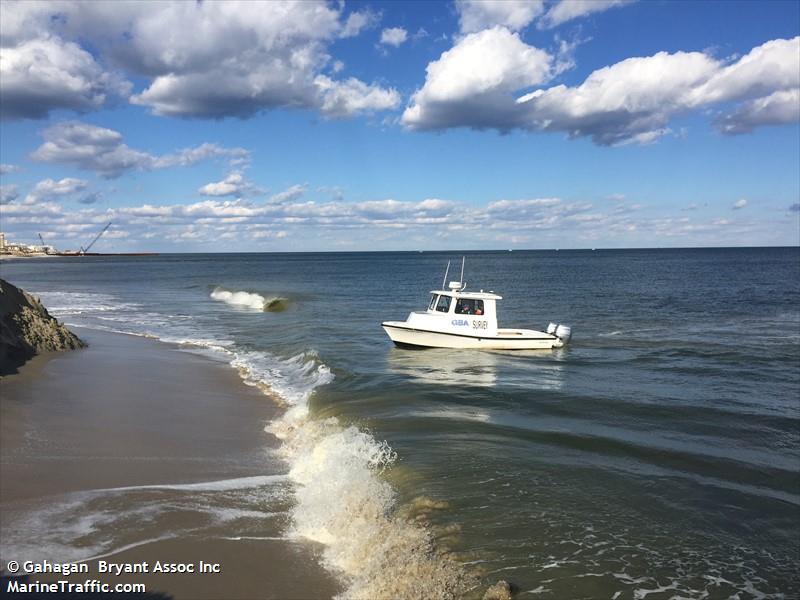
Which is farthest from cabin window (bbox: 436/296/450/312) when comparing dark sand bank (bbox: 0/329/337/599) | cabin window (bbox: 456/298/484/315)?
dark sand bank (bbox: 0/329/337/599)

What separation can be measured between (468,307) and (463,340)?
1441 mm

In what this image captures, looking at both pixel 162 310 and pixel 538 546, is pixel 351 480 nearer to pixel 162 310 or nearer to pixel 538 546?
pixel 538 546

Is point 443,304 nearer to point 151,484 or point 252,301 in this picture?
point 151,484

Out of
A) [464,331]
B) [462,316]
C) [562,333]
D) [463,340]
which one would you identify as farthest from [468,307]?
[562,333]

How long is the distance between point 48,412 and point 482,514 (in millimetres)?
9992

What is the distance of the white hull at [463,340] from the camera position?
80.7ft

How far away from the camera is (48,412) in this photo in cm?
1301

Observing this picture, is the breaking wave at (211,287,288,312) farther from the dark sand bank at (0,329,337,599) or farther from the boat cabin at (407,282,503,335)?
the dark sand bank at (0,329,337,599)

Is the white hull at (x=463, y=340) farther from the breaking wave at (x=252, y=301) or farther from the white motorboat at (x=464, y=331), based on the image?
the breaking wave at (x=252, y=301)

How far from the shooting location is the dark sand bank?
22.3 feet

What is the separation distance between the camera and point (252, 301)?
4819cm

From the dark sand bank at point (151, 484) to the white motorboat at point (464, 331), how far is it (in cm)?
933

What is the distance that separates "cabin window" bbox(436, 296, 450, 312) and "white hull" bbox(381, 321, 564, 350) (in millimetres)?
1244

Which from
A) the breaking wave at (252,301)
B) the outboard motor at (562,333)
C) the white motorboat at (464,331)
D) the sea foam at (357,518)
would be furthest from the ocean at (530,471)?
the breaking wave at (252,301)
